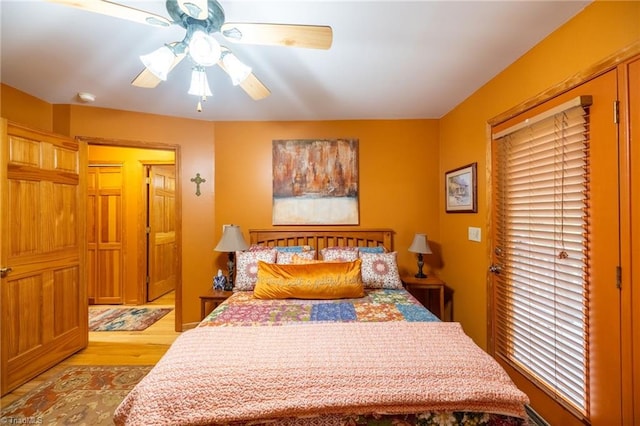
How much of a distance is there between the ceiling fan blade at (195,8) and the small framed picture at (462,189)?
229cm

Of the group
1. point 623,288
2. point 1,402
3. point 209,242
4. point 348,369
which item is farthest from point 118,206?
point 623,288

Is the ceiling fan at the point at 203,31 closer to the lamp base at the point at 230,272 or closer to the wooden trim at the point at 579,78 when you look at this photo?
the wooden trim at the point at 579,78

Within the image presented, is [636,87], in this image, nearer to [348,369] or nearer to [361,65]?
[361,65]

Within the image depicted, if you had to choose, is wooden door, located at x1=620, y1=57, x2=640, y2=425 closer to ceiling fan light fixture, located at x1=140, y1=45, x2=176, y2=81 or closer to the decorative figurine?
ceiling fan light fixture, located at x1=140, y1=45, x2=176, y2=81

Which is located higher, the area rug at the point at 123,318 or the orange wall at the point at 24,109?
the orange wall at the point at 24,109

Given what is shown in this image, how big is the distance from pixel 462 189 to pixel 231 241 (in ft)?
7.72

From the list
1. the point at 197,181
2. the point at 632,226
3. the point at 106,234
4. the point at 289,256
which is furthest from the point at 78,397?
the point at 632,226

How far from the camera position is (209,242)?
10.3 feet

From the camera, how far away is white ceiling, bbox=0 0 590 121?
1.45 metres

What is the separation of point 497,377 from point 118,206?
4856 millimetres

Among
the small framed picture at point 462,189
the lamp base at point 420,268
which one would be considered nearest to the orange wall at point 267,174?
the small framed picture at point 462,189

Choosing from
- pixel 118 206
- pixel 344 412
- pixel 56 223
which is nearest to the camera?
pixel 344 412

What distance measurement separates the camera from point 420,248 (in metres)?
2.79

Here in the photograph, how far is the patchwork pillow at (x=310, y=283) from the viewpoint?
2.19 meters
